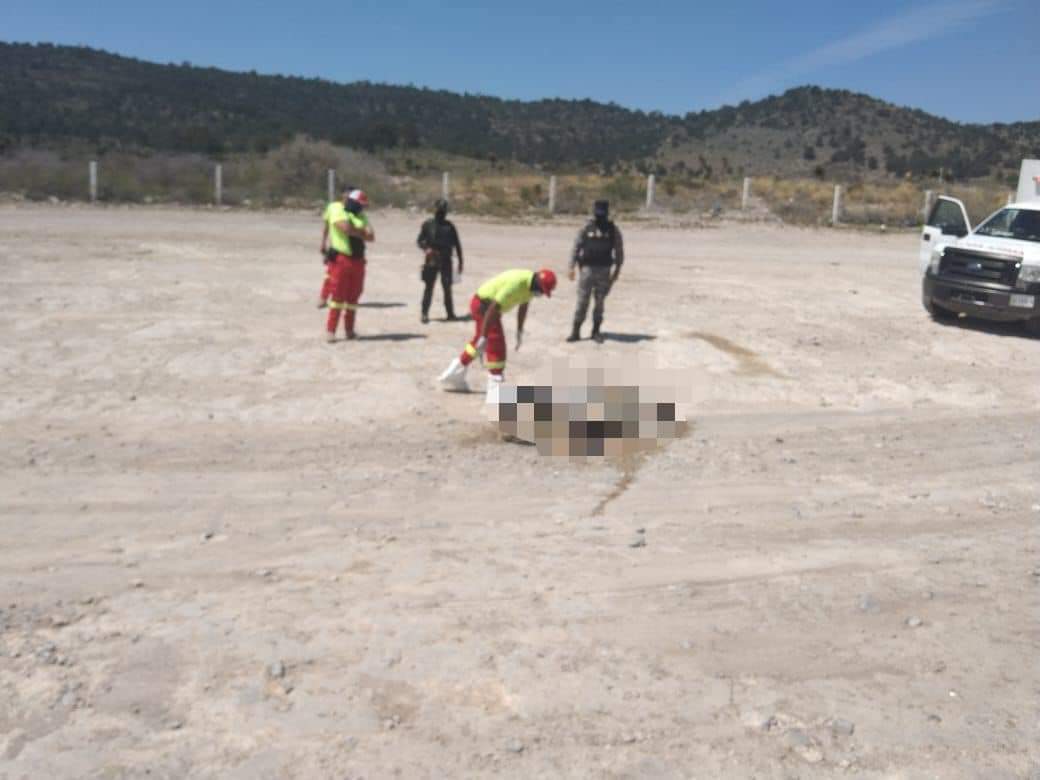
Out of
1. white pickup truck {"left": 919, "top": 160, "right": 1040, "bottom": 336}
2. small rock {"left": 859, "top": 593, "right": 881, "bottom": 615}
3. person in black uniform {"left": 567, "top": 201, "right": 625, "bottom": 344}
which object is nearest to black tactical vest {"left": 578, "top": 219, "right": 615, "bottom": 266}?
person in black uniform {"left": 567, "top": 201, "right": 625, "bottom": 344}

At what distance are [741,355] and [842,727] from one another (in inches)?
368

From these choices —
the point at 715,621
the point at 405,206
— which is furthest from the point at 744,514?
the point at 405,206

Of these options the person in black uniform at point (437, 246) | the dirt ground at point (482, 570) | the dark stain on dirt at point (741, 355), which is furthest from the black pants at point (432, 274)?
the dark stain on dirt at point (741, 355)

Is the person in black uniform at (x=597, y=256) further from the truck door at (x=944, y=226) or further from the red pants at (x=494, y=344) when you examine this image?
the truck door at (x=944, y=226)

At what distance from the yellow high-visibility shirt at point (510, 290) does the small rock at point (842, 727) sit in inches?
227

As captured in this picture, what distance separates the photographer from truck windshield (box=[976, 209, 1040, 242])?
675 inches

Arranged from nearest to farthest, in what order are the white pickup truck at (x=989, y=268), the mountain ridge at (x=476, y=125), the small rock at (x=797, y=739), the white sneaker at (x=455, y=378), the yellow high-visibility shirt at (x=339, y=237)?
the small rock at (x=797, y=739), the white sneaker at (x=455, y=378), the yellow high-visibility shirt at (x=339, y=237), the white pickup truck at (x=989, y=268), the mountain ridge at (x=476, y=125)

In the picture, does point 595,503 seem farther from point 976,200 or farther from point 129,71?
point 129,71

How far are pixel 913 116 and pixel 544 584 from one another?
104725 millimetres

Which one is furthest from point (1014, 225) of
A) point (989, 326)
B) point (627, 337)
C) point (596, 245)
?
point (596, 245)

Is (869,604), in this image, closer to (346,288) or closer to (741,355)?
(741,355)

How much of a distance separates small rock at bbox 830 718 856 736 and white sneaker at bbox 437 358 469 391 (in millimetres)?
6490

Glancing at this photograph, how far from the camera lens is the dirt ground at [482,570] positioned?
189 inches

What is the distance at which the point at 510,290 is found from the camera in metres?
10.0
